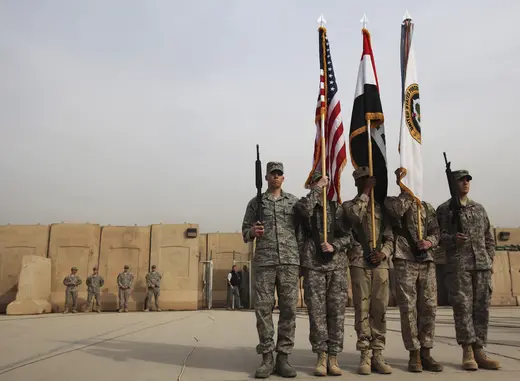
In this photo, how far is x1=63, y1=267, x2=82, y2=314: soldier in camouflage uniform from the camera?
15.6m

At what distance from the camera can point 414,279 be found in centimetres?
441

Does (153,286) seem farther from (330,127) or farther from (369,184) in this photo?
(369,184)

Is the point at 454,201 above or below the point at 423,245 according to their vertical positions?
above

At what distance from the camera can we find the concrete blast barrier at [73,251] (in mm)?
16734

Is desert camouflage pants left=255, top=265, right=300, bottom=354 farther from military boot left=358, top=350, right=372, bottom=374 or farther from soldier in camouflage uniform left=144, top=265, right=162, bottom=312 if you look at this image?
soldier in camouflage uniform left=144, top=265, right=162, bottom=312

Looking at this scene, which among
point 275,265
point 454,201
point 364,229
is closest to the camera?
point 275,265

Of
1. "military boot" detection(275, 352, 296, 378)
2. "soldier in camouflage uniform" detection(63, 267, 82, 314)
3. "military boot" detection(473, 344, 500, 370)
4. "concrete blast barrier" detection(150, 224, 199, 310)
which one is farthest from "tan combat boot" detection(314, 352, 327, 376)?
"soldier in camouflage uniform" detection(63, 267, 82, 314)

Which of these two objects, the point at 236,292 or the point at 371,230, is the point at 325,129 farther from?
the point at 236,292

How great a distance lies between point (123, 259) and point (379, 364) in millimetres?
14684

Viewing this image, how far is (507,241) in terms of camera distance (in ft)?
66.9

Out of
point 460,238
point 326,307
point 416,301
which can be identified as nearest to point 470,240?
point 460,238

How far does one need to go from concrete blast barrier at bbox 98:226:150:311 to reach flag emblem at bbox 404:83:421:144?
13.7 meters

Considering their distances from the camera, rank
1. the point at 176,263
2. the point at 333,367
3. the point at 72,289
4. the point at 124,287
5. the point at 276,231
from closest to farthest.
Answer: the point at 333,367
the point at 276,231
the point at 72,289
the point at 124,287
the point at 176,263

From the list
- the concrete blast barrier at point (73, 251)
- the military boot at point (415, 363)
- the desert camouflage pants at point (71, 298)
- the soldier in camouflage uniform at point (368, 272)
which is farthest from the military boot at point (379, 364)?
the concrete blast barrier at point (73, 251)
